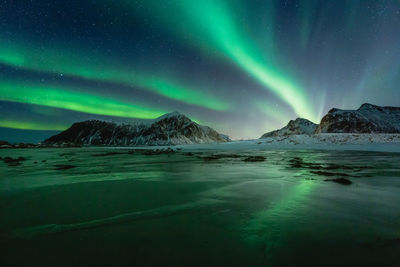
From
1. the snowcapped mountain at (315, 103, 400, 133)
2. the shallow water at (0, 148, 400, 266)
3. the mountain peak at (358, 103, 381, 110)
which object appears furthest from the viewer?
the mountain peak at (358, 103, 381, 110)

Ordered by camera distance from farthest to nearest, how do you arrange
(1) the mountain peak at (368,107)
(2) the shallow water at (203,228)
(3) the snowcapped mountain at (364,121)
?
1. (1) the mountain peak at (368,107)
2. (3) the snowcapped mountain at (364,121)
3. (2) the shallow water at (203,228)

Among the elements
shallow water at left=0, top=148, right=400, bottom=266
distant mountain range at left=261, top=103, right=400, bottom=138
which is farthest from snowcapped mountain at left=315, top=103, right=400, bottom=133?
shallow water at left=0, top=148, right=400, bottom=266

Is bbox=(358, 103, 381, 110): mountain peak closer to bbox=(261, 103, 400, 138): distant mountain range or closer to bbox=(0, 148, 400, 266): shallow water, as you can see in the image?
bbox=(261, 103, 400, 138): distant mountain range

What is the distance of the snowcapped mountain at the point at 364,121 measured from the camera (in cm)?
12938

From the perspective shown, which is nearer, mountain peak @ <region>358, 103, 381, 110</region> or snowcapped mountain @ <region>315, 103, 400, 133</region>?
snowcapped mountain @ <region>315, 103, 400, 133</region>

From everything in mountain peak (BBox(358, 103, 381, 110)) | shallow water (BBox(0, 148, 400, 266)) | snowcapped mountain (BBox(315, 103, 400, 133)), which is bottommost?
shallow water (BBox(0, 148, 400, 266))

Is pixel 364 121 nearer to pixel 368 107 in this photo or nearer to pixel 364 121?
pixel 364 121

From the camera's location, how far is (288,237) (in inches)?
98.8

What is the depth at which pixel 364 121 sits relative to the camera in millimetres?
134875

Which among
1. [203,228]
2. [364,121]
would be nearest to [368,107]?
[364,121]

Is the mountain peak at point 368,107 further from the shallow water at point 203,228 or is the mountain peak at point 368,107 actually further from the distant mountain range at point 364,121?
the shallow water at point 203,228

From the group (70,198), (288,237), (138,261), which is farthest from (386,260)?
(70,198)

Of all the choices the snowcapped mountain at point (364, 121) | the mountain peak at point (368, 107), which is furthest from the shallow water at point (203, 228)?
the mountain peak at point (368, 107)

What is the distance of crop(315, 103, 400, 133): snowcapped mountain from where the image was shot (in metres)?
129
